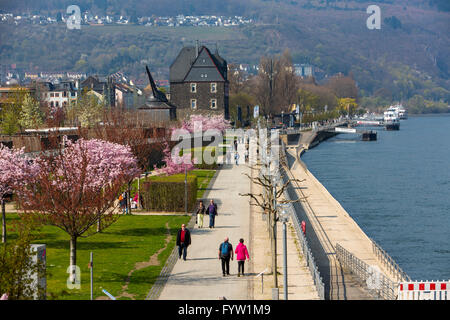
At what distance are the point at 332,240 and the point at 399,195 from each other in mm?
40417

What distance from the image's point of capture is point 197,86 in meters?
133

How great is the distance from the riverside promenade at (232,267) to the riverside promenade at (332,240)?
1557 millimetres

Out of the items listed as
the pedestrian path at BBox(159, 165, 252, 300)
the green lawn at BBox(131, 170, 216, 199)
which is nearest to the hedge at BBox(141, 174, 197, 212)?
the pedestrian path at BBox(159, 165, 252, 300)

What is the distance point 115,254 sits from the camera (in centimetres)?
3164

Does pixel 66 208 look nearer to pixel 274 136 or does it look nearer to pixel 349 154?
pixel 274 136

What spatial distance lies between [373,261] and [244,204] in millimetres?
14795

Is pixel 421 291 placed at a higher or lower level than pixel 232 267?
higher

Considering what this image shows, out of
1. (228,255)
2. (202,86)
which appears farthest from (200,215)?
(202,86)

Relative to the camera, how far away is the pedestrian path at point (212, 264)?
24578 mm

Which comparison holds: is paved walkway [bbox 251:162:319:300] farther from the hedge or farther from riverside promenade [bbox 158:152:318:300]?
the hedge

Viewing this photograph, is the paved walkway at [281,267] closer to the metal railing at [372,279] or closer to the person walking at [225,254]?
the person walking at [225,254]

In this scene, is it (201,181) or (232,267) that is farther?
(201,181)

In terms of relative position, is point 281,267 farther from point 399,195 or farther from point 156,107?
point 156,107
